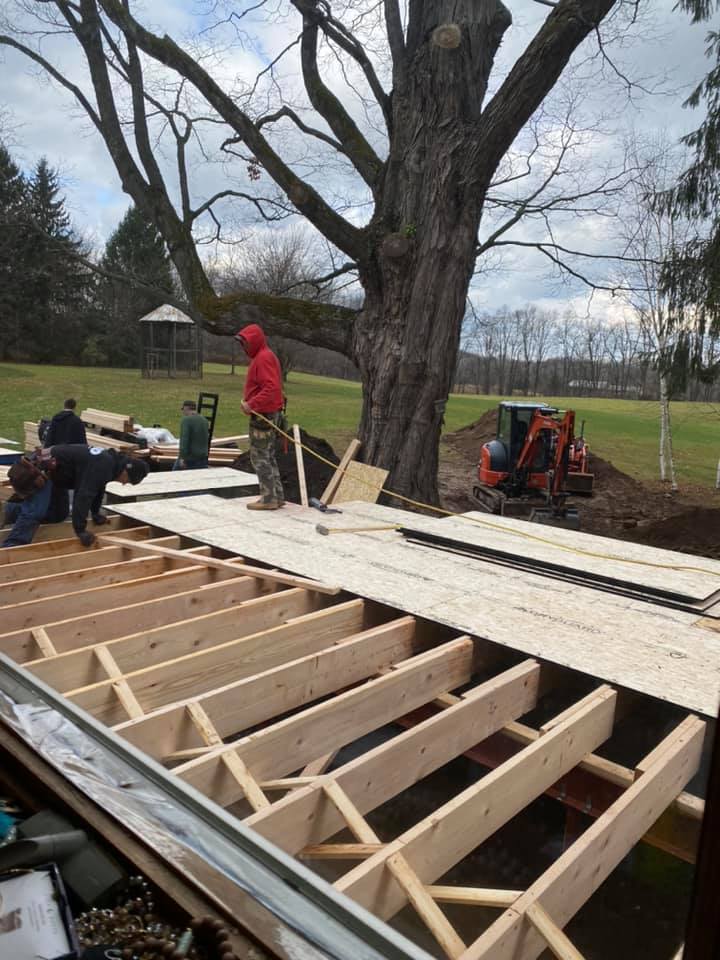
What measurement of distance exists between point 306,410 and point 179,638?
22.3 meters

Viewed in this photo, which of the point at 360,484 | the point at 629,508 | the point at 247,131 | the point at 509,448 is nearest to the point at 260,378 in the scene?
the point at 360,484

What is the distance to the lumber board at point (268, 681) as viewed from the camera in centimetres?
285

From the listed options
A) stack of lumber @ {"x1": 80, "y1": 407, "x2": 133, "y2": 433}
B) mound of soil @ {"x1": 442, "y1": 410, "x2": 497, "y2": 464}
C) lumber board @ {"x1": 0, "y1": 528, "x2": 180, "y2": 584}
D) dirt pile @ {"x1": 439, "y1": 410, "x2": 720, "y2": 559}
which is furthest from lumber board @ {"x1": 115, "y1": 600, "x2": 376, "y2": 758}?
mound of soil @ {"x1": 442, "y1": 410, "x2": 497, "y2": 464}

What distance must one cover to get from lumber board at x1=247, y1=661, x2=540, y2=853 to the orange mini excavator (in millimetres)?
7860

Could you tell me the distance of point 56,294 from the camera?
3456 cm

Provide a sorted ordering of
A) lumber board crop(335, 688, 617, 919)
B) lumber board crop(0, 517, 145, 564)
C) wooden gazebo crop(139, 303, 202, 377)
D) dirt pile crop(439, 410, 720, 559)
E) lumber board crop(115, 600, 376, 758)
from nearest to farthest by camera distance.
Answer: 1. lumber board crop(335, 688, 617, 919)
2. lumber board crop(115, 600, 376, 758)
3. lumber board crop(0, 517, 145, 564)
4. dirt pile crop(439, 410, 720, 559)
5. wooden gazebo crop(139, 303, 202, 377)

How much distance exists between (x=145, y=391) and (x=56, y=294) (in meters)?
12.1

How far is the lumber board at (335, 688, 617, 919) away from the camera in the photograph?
6.23 feet

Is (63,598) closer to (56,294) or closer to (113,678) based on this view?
(113,678)

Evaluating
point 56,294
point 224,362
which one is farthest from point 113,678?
point 224,362

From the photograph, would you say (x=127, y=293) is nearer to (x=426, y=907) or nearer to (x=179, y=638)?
(x=179, y=638)

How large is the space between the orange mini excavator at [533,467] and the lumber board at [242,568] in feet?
22.9

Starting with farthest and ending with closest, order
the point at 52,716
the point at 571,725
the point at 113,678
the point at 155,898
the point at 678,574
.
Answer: the point at 678,574 → the point at 113,678 → the point at 571,725 → the point at 52,716 → the point at 155,898

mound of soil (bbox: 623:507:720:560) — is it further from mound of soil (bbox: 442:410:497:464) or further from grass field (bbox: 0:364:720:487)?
mound of soil (bbox: 442:410:497:464)
